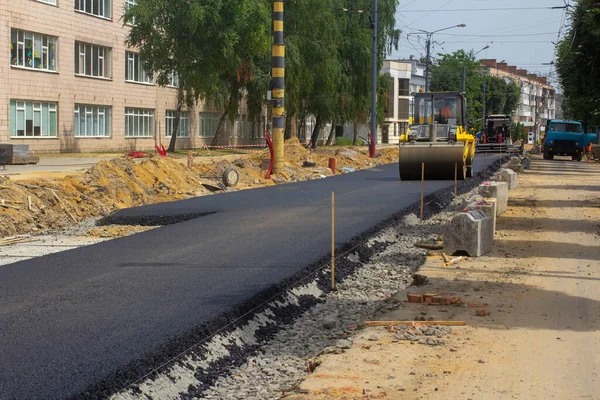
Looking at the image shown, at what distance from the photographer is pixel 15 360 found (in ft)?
22.6

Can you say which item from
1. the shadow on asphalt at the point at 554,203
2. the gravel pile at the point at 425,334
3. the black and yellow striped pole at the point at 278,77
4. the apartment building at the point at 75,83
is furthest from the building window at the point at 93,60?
the gravel pile at the point at 425,334

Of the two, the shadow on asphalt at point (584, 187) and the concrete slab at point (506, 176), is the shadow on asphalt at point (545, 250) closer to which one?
the concrete slab at point (506, 176)

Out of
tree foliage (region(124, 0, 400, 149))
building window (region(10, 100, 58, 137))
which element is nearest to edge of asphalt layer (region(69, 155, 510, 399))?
building window (region(10, 100, 58, 137))

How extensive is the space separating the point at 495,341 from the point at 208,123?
59663 millimetres

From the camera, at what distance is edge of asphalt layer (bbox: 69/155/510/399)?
261 inches

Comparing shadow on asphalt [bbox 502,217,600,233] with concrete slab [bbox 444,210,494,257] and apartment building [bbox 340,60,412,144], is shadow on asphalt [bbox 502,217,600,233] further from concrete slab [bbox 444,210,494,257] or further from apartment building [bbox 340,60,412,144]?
apartment building [bbox 340,60,412,144]

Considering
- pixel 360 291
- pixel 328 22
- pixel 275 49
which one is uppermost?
pixel 328 22

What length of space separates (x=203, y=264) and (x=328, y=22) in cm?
4488

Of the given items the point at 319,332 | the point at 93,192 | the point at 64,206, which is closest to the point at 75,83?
the point at 93,192

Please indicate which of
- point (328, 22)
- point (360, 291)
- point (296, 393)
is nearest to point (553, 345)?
point (296, 393)

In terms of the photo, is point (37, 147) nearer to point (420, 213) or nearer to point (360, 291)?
point (420, 213)

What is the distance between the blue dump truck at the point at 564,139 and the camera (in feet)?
196

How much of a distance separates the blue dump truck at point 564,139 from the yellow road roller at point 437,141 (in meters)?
29.5

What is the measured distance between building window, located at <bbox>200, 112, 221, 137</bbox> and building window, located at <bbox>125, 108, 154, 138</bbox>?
7.85 meters
